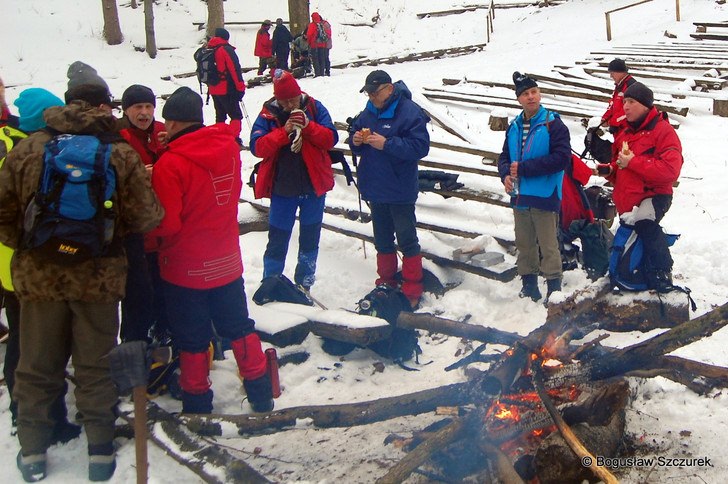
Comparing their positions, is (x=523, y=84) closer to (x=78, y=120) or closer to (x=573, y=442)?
(x=573, y=442)

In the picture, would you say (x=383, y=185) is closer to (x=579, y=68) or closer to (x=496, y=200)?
(x=496, y=200)

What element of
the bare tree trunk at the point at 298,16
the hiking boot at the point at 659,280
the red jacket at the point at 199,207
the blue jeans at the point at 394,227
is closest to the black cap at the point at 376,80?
the blue jeans at the point at 394,227

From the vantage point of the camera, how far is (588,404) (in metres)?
3.76

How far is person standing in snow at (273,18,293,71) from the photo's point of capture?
1966 cm

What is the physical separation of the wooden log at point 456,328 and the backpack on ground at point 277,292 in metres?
1.24

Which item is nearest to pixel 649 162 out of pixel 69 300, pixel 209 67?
pixel 69 300

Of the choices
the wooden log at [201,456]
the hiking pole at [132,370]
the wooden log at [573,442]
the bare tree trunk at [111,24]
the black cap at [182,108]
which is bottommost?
the wooden log at [201,456]

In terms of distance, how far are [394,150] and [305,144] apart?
847mm

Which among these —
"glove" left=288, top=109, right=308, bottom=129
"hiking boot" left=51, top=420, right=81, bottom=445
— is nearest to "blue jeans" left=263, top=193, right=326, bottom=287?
"glove" left=288, top=109, right=308, bottom=129

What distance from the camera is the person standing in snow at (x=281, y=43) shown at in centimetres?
1966

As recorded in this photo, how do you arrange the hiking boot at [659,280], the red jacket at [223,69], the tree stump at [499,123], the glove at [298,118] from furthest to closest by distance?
the red jacket at [223,69] → the tree stump at [499,123] → the glove at [298,118] → the hiking boot at [659,280]

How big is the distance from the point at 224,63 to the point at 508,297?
7726 millimetres

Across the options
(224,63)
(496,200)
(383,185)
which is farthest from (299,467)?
(224,63)

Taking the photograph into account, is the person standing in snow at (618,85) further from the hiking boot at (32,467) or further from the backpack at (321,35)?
the backpack at (321,35)
